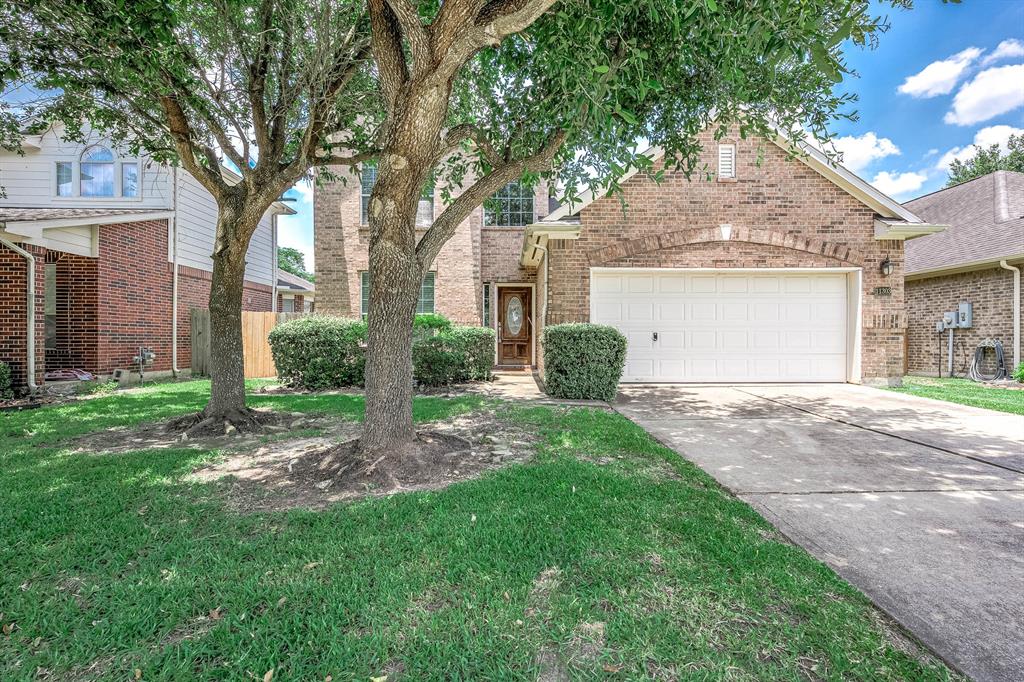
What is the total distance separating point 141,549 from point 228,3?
5.58 metres

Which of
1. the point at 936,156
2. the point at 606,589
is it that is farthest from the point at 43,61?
the point at 936,156

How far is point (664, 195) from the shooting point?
955 centimetres

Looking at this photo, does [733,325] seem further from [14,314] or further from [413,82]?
[14,314]

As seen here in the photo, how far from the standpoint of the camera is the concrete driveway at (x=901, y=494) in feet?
7.33

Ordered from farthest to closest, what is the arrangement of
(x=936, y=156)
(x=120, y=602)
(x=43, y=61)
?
1. (x=936, y=156)
2. (x=43, y=61)
3. (x=120, y=602)

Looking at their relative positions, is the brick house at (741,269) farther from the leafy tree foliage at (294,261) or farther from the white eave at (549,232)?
the leafy tree foliage at (294,261)

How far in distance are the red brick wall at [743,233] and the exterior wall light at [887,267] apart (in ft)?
0.31

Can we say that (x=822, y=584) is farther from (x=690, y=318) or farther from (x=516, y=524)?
(x=690, y=318)

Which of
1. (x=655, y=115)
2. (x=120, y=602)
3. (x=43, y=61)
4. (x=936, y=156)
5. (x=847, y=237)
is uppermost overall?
(x=936, y=156)

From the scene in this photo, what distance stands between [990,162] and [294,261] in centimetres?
5214

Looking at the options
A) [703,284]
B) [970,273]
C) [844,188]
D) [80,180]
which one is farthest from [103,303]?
[970,273]

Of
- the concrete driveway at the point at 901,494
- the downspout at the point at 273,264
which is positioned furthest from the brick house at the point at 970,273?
the downspout at the point at 273,264

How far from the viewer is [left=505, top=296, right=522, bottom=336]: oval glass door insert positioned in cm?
1382

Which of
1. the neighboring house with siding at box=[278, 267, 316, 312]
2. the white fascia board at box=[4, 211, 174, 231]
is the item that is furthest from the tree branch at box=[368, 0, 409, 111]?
the neighboring house with siding at box=[278, 267, 316, 312]
